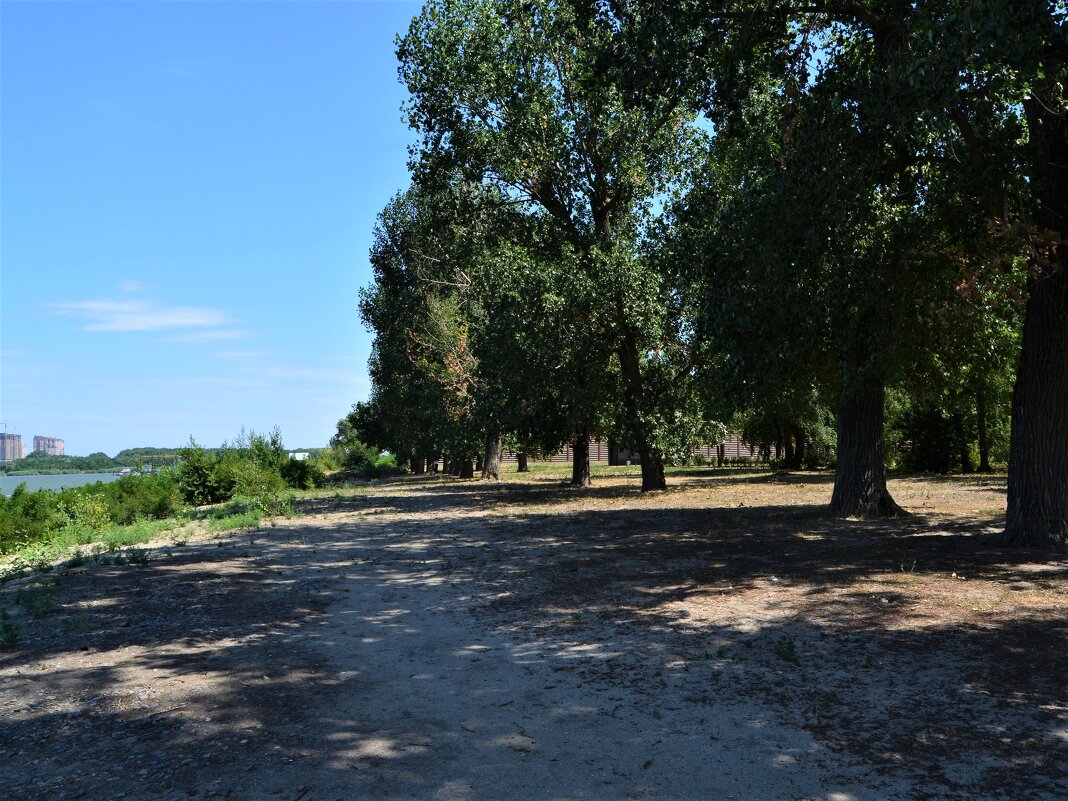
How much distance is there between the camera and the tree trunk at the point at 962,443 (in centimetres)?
3117

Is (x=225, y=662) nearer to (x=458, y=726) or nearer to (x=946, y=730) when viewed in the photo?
(x=458, y=726)

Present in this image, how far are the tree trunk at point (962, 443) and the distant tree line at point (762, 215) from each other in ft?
6.01

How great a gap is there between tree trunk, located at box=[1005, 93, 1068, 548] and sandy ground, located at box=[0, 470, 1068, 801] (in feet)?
2.60

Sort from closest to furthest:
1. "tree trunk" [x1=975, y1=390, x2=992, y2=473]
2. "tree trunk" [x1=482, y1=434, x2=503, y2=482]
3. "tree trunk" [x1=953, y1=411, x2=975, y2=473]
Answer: "tree trunk" [x1=975, y1=390, x2=992, y2=473] < "tree trunk" [x1=953, y1=411, x2=975, y2=473] < "tree trunk" [x1=482, y1=434, x2=503, y2=482]

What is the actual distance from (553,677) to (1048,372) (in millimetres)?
8454

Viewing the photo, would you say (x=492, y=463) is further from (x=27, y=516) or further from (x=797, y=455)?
(x=27, y=516)

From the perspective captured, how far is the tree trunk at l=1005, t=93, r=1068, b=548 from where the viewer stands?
1074cm

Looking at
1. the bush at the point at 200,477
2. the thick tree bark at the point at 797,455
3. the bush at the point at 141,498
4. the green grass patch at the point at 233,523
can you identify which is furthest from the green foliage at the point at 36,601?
the thick tree bark at the point at 797,455

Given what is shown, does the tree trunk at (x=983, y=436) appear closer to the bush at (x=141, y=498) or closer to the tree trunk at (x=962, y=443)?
the tree trunk at (x=962, y=443)

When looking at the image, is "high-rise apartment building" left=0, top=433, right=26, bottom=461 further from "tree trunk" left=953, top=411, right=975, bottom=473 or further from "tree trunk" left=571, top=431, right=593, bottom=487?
"tree trunk" left=953, top=411, right=975, bottom=473

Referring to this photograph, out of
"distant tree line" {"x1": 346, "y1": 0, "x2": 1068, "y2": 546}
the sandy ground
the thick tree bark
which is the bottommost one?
the sandy ground

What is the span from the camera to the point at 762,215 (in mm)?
11109

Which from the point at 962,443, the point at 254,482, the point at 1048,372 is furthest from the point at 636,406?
the point at 962,443

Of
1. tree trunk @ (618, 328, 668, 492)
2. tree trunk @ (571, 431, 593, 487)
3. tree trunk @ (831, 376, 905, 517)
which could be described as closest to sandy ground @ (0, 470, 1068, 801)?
tree trunk @ (831, 376, 905, 517)
